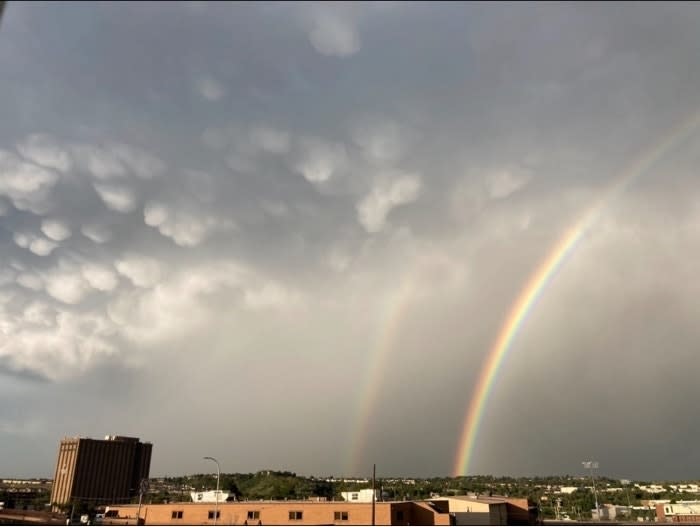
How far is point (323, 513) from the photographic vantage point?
72750 mm

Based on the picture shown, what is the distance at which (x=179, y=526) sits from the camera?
81.1 meters

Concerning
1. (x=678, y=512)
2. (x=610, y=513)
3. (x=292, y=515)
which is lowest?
(x=610, y=513)

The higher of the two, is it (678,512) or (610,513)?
(678,512)

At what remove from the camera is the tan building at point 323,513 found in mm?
70438

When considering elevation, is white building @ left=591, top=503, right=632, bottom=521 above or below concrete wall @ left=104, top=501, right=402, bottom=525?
below

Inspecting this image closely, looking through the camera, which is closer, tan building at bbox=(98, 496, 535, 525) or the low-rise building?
tan building at bbox=(98, 496, 535, 525)

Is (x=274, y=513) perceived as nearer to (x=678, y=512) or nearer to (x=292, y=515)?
(x=292, y=515)

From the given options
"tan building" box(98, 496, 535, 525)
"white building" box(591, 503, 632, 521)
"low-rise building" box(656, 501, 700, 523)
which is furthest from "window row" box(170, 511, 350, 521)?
"white building" box(591, 503, 632, 521)

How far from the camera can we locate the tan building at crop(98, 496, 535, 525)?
70438 millimetres

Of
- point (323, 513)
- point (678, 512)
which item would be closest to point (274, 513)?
point (323, 513)

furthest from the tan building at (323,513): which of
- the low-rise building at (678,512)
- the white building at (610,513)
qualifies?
the white building at (610,513)

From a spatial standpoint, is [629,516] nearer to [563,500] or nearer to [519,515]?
[563,500]

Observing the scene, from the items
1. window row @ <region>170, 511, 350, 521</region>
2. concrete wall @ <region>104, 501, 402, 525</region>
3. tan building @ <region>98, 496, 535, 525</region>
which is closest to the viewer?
concrete wall @ <region>104, 501, 402, 525</region>

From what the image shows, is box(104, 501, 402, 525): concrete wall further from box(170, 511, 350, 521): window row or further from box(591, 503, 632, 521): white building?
box(591, 503, 632, 521): white building
